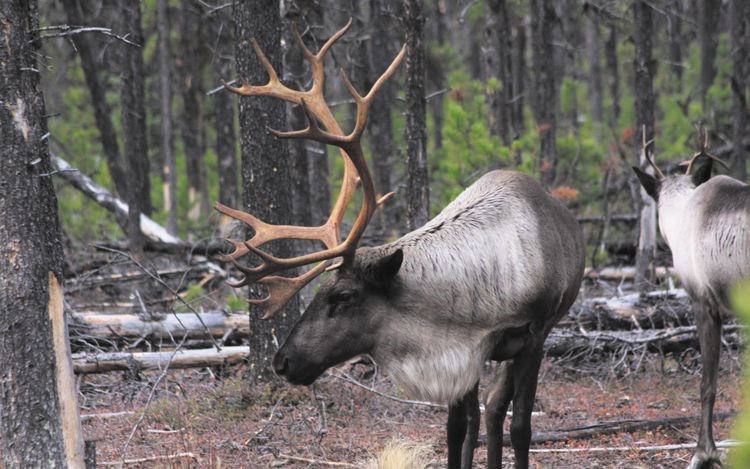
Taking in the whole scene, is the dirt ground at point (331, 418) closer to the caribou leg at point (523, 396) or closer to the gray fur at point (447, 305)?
the caribou leg at point (523, 396)

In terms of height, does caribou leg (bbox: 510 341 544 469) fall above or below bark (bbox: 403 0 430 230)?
below

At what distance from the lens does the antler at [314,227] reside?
4590mm

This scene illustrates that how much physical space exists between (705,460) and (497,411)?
1.58m

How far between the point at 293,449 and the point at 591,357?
3.76 metres

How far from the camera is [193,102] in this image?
1727cm

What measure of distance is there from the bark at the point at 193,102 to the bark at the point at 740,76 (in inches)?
305

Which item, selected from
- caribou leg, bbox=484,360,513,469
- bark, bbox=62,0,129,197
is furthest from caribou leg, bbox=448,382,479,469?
bark, bbox=62,0,129,197

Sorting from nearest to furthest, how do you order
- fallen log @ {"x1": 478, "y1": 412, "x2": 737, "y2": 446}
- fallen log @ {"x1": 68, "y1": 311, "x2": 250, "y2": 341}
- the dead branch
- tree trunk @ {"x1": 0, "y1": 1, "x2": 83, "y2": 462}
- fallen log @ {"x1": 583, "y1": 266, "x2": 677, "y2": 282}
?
tree trunk @ {"x1": 0, "y1": 1, "x2": 83, "y2": 462} → the dead branch → fallen log @ {"x1": 478, "y1": 412, "x2": 737, "y2": 446} → fallen log @ {"x1": 68, "y1": 311, "x2": 250, "y2": 341} → fallen log @ {"x1": 583, "y1": 266, "x2": 677, "y2": 282}

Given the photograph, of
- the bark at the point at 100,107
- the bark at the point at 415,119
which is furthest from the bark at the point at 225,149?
the bark at the point at 415,119

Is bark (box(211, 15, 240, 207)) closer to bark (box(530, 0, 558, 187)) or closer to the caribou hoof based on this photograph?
bark (box(530, 0, 558, 187))

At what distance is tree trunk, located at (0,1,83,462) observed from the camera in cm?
417

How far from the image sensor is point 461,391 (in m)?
4.87

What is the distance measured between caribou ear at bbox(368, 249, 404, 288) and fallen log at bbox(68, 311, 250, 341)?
3.33m

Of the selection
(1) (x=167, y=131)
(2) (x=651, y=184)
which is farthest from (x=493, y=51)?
(2) (x=651, y=184)
